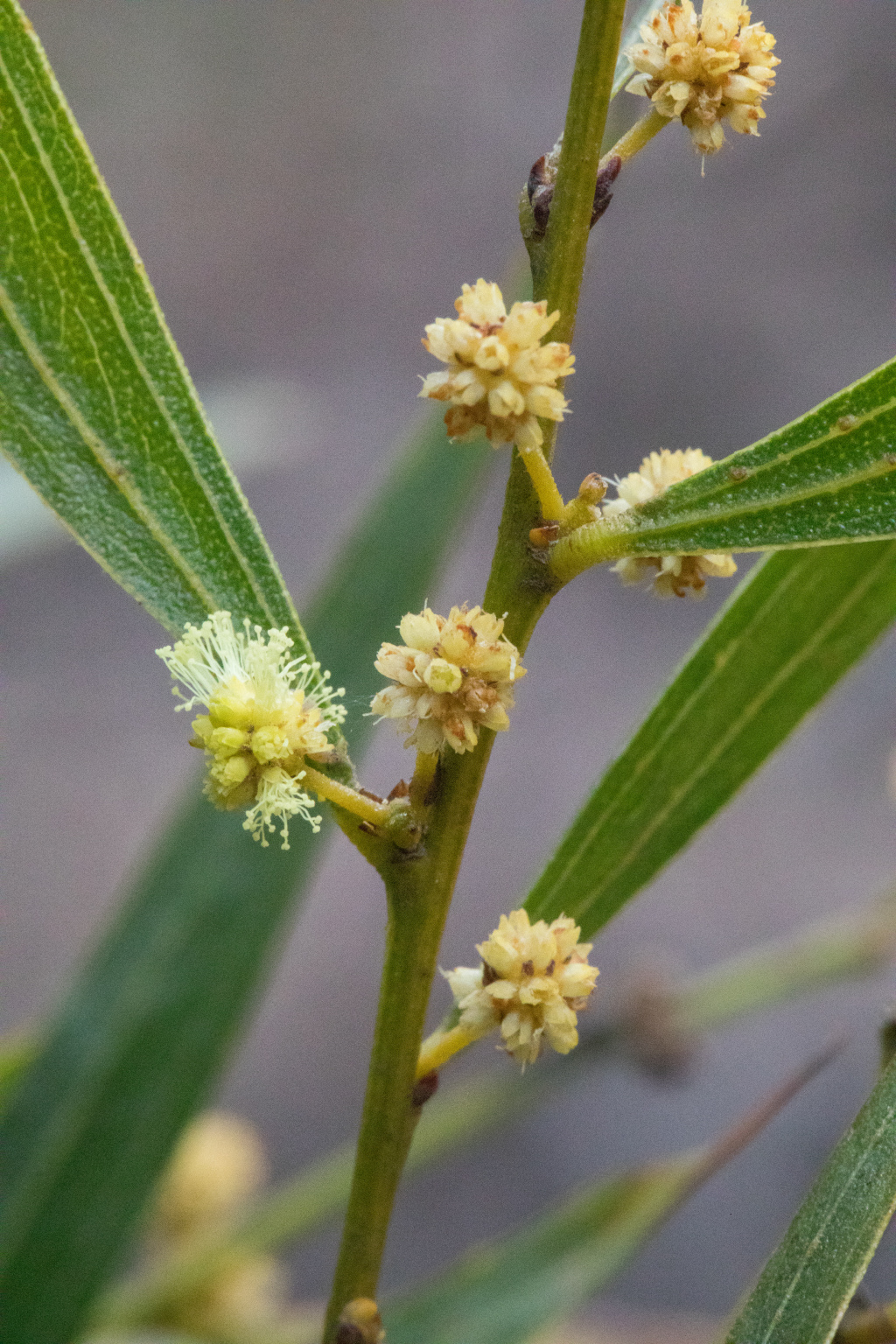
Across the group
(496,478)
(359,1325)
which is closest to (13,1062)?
(359,1325)

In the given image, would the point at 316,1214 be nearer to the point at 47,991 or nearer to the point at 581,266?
the point at 581,266

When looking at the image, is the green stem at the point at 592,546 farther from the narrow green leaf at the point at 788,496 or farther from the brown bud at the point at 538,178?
the brown bud at the point at 538,178

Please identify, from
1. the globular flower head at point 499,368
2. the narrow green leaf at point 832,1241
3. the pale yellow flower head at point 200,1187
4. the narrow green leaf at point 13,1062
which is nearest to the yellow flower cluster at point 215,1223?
the pale yellow flower head at point 200,1187

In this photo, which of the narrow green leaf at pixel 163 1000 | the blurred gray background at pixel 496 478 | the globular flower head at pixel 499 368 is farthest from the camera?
the blurred gray background at pixel 496 478

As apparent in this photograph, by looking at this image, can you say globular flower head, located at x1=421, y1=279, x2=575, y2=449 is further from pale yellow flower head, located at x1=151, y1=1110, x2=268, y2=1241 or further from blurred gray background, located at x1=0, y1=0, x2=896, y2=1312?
blurred gray background, located at x1=0, y1=0, x2=896, y2=1312

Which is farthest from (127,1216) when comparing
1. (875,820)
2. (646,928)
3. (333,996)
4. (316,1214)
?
(875,820)

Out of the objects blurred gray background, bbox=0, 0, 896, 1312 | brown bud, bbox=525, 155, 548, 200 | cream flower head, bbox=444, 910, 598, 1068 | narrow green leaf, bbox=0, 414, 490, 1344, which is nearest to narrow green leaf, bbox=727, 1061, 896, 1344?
cream flower head, bbox=444, 910, 598, 1068
